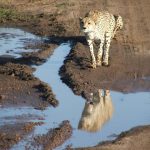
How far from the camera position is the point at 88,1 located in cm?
2453

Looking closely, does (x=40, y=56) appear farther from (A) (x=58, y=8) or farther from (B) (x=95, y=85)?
(A) (x=58, y=8)

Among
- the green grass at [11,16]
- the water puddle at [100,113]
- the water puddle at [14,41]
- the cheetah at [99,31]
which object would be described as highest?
the cheetah at [99,31]

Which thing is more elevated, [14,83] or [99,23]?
[99,23]

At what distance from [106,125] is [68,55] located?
17.1ft

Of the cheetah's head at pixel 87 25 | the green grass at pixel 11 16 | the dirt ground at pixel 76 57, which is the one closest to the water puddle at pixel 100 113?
the dirt ground at pixel 76 57

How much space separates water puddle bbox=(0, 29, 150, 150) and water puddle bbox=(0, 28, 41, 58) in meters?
2.65

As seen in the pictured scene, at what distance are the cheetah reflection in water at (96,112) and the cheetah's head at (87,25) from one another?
159 centimetres

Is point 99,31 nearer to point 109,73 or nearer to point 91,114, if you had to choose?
point 109,73

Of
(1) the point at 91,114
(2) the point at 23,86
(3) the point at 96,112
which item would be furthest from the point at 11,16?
(1) the point at 91,114

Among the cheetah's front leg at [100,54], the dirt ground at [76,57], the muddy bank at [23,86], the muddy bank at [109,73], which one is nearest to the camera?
the muddy bank at [23,86]

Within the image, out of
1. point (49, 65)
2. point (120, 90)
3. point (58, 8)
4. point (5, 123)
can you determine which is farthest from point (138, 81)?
point (58, 8)

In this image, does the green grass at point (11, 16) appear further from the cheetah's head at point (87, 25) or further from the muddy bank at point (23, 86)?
the cheetah's head at point (87, 25)

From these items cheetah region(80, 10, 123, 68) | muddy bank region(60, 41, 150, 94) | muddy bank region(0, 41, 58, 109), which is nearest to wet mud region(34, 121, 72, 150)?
muddy bank region(0, 41, 58, 109)

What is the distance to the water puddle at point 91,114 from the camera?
11969mm
